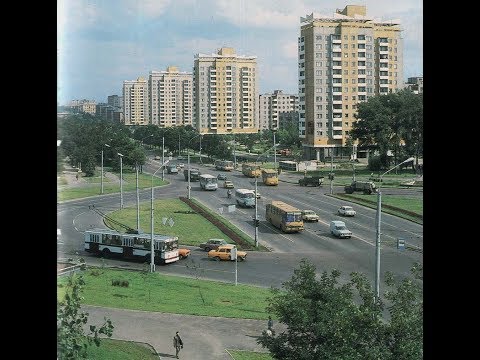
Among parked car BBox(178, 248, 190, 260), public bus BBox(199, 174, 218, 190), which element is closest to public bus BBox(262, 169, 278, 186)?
public bus BBox(199, 174, 218, 190)

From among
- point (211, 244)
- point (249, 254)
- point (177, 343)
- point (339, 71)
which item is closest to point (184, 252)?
point (211, 244)

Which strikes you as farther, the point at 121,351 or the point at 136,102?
the point at 136,102

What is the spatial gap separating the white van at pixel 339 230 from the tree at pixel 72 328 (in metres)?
1.19

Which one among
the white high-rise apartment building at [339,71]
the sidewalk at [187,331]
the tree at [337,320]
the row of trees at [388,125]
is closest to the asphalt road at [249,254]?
the sidewalk at [187,331]

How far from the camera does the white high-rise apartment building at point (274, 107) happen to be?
2648mm

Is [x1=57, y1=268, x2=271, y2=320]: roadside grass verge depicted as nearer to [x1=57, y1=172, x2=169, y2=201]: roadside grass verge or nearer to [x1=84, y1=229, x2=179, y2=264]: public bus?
[x1=84, y1=229, x2=179, y2=264]: public bus

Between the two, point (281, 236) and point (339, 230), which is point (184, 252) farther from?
point (339, 230)

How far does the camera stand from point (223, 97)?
2.95 m

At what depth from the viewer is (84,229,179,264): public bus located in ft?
9.93

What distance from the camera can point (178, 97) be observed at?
2859 millimetres

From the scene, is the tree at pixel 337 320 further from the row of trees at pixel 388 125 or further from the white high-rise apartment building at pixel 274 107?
the white high-rise apartment building at pixel 274 107

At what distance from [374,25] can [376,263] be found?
40.3 inches

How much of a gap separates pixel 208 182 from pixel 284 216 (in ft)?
1.71
